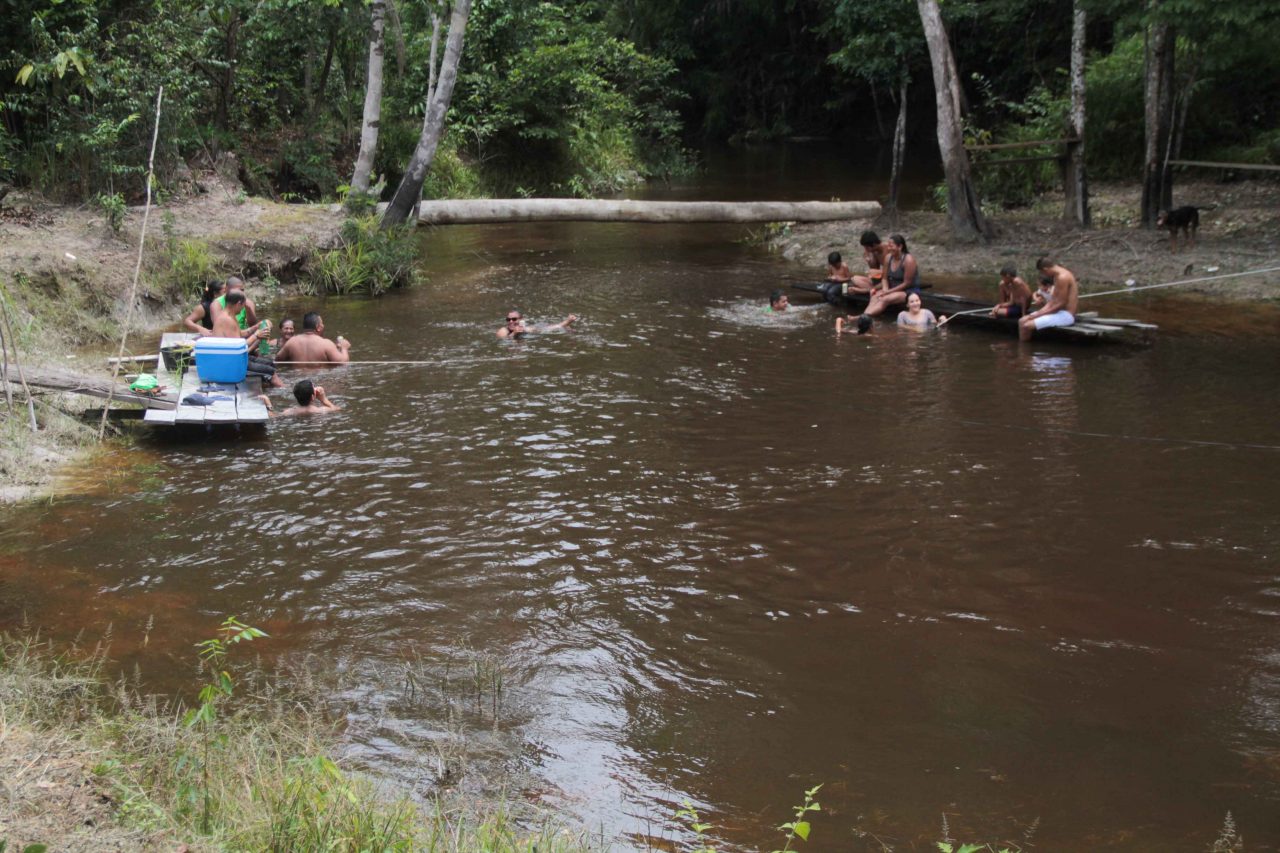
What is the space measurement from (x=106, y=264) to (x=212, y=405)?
5279 mm

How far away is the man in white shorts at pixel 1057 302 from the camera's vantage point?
13455 millimetres

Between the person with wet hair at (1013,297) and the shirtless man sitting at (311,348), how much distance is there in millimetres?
8338

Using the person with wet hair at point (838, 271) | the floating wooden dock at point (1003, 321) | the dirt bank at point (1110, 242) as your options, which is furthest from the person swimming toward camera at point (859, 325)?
the dirt bank at point (1110, 242)

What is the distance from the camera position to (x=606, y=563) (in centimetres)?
803

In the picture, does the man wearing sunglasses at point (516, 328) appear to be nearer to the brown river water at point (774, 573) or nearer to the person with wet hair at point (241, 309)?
the brown river water at point (774, 573)

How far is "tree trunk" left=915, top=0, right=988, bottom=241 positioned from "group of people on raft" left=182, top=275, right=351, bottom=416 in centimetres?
1023

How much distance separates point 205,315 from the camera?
13383 mm

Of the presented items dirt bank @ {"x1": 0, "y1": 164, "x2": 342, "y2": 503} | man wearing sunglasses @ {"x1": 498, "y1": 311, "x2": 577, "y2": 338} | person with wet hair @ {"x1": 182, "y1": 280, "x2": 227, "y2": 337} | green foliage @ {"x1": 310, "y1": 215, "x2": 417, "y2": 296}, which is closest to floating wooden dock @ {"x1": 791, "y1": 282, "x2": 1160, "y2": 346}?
man wearing sunglasses @ {"x1": 498, "y1": 311, "x2": 577, "y2": 338}

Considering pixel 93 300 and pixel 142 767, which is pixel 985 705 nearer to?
pixel 142 767

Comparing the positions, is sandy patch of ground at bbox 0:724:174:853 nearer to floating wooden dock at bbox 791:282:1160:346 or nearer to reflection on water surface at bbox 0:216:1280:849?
reflection on water surface at bbox 0:216:1280:849

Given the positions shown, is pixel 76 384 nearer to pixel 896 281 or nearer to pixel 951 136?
pixel 896 281

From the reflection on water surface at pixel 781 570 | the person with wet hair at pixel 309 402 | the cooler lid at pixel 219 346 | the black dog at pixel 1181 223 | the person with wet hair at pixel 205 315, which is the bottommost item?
the reflection on water surface at pixel 781 570

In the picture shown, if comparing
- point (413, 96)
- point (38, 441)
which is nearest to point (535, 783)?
point (38, 441)

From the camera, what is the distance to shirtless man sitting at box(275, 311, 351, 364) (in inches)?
520
